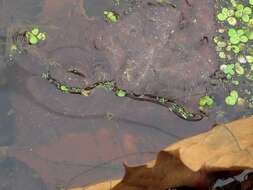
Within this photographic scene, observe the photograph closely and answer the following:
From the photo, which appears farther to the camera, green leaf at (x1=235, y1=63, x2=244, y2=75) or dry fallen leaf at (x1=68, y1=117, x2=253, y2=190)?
green leaf at (x1=235, y1=63, x2=244, y2=75)

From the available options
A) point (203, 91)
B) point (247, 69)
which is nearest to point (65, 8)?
point (203, 91)

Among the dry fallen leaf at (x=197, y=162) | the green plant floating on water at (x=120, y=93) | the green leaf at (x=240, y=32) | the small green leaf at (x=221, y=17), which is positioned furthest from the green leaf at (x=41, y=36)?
the green leaf at (x=240, y=32)

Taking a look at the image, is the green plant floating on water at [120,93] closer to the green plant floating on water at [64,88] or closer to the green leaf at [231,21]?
the green plant floating on water at [64,88]

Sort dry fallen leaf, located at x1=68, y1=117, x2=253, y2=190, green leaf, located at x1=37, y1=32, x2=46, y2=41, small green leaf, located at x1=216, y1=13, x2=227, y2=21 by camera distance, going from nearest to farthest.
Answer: dry fallen leaf, located at x1=68, y1=117, x2=253, y2=190
green leaf, located at x1=37, y1=32, x2=46, y2=41
small green leaf, located at x1=216, y1=13, x2=227, y2=21

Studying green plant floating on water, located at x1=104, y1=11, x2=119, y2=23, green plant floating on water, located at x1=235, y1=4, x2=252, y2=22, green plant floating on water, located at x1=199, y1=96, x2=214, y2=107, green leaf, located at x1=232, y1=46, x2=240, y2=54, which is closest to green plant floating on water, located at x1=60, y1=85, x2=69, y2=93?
green plant floating on water, located at x1=104, y1=11, x2=119, y2=23

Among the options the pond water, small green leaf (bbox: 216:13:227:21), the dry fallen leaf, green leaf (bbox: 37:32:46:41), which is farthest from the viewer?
small green leaf (bbox: 216:13:227:21)

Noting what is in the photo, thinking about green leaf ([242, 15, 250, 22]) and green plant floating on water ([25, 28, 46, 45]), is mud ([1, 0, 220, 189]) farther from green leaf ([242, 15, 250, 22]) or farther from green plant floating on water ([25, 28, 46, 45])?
green leaf ([242, 15, 250, 22])

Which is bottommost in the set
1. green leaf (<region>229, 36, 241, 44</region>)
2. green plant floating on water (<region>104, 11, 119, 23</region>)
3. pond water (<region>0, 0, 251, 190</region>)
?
pond water (<region>0, 0, 251, 190</region>)
